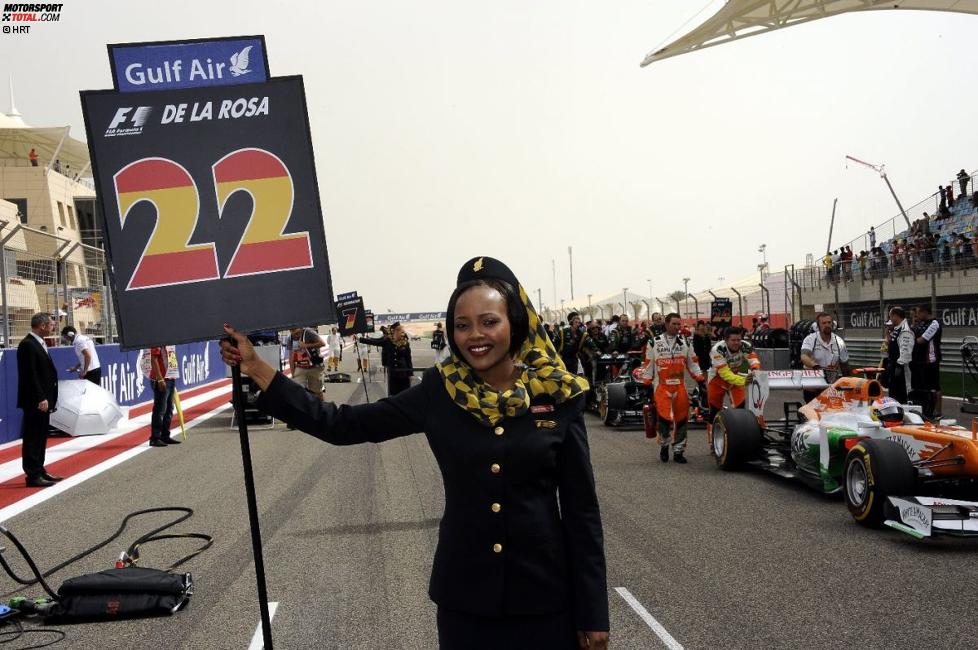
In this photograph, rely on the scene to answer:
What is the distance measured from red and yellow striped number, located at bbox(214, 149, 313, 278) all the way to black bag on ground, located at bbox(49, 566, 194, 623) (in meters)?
3.33

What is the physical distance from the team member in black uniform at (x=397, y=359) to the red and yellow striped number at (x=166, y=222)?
27.8 feet

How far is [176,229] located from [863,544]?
590 cm

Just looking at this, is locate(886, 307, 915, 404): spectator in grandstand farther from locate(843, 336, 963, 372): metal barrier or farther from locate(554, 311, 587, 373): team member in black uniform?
locate(554, 311, 587, 373): team member in black uniform

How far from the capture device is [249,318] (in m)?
3.36

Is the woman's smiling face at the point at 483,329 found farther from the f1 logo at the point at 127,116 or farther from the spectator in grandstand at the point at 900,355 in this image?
the spectator in grandstand at the point at 900,355

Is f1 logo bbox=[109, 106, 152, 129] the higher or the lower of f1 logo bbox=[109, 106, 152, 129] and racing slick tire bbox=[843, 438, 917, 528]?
the higher

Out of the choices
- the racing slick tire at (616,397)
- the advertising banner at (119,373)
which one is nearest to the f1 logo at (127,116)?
the advertising banner at (119,373)

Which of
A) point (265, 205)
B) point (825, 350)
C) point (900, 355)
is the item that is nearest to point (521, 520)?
point (265, 205)

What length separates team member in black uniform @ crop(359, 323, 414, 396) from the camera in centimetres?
1250

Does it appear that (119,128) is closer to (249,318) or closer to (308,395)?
(249,318)

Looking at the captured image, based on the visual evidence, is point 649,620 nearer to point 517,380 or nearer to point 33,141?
point 517,380

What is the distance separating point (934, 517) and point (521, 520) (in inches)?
214

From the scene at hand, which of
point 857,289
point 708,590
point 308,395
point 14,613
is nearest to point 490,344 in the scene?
point 308,395

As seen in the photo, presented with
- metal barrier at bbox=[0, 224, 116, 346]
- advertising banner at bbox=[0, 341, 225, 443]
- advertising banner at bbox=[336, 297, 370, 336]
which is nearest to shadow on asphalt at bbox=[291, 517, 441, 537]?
advertising banner at bbox=[0, 341, 225, 443]
